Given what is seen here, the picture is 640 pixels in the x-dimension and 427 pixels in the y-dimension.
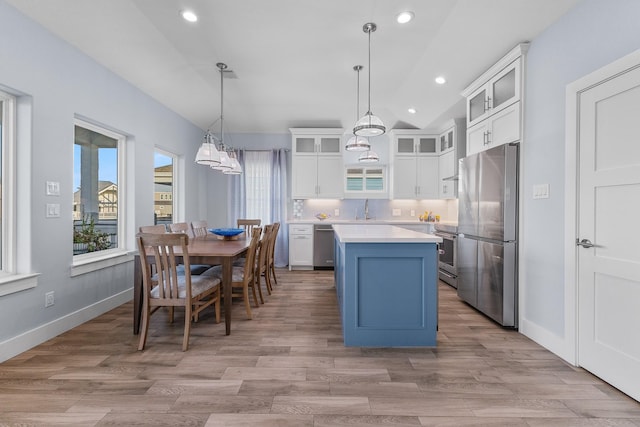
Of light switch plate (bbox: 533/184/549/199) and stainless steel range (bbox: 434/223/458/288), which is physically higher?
light switch plate (bbox: 533/184/549/199)

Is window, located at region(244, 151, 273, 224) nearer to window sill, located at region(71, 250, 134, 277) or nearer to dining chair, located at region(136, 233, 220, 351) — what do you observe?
window sill, located at region(71, 250, 134, 277)

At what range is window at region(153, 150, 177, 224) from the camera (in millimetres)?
4617

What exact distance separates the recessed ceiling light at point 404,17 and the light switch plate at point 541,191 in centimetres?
178

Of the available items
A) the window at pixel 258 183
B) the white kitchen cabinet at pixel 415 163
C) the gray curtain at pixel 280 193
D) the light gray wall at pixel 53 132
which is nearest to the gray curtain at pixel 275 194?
the gray curtain at pixel 280 193

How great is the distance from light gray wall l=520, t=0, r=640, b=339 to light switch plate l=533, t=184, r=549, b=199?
4cm

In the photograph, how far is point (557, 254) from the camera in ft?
7.74

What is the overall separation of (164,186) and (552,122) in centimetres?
501

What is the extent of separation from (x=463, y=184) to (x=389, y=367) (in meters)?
2.29

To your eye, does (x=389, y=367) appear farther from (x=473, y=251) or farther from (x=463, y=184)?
(x=463, y=184)

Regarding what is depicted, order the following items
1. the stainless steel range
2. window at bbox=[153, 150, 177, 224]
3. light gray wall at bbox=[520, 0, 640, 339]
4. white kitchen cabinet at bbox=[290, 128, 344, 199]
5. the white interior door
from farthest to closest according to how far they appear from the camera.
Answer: white kitchen cabinet at bbox=[290, 128, 344, 199], window at bbox=[153, 150, 177, 224], the stainless steel range, light gray wall at bbox=[520, 0, 640, 339], the white interior door

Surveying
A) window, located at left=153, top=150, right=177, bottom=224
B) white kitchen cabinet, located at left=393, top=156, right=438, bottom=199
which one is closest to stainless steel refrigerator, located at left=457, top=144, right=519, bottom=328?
white kitchen cabinet, located at left=393, top=156, right=438, bottom=199

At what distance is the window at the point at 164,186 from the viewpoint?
182 inches

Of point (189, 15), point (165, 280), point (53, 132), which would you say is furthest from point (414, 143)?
point (53, 132)

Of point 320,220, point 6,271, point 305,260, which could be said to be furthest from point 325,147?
point 6,271
